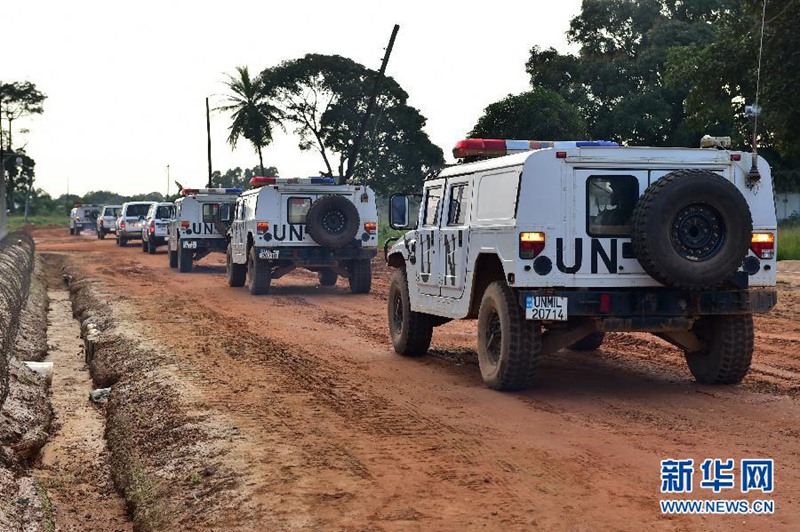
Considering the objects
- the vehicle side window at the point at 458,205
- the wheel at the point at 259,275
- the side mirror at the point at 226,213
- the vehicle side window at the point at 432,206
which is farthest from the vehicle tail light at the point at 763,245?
the side mirror at the point at 226,213

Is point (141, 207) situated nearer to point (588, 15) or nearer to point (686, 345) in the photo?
point (588, 15)

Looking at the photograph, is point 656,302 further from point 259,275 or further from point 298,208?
point 259,275

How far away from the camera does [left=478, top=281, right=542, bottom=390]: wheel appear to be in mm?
9836

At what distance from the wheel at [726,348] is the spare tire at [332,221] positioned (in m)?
11.3

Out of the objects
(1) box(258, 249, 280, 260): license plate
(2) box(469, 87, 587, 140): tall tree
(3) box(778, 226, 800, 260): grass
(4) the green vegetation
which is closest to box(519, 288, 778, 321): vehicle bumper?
(1) box(258, 249, 280, 260): license plate

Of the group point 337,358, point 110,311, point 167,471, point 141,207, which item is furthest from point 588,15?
point 167,471

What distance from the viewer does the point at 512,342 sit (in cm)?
983

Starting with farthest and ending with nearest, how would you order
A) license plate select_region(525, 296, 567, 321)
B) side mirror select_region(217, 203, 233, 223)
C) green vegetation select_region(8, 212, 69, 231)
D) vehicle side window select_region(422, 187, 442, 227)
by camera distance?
1. green vegetation select_region(8, 212, 69, 231)
2. side mirror select_region(217, 203, 233, 223)
3. vehicle side window select_region(422, 187, 442, 227)
4. license plate select_region(525, 296, 567, 321)

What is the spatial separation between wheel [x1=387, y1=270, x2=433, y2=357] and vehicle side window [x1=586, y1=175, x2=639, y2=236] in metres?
3.47

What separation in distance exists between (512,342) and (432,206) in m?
2.87

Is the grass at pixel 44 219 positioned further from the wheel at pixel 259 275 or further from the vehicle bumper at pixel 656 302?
the vehicle bumper at pixel 656 302

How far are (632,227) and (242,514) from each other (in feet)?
14.5

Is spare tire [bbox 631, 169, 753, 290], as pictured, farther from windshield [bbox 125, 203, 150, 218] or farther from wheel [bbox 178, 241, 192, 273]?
windshield [bbox 125, 203, 150, 218]

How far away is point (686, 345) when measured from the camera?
1035 cm
